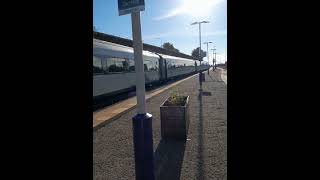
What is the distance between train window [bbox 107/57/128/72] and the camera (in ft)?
57.2

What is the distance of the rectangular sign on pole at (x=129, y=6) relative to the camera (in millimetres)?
4445

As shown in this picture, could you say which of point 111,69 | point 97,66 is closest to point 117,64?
point 111,69

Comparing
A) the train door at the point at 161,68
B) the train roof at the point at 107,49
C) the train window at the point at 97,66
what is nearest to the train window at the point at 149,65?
the train door at the point at 161,68

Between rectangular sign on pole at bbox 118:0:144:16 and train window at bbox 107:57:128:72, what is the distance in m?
12.8

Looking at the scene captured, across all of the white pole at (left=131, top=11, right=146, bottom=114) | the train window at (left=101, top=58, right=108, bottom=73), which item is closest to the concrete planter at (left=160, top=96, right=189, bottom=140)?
the white pole at (left=131, top=11, right=146, bottom=114)

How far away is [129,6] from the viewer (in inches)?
177

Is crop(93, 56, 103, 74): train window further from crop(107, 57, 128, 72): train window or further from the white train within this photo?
crop(107, 57, 128, 72): train window

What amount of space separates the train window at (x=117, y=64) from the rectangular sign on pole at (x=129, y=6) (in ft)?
41.9

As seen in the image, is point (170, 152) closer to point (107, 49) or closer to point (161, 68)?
point (107, 49)

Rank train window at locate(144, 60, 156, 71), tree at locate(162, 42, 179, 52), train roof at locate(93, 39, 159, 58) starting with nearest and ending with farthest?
train roof at locate(93, 39, 159, 58)
train window at locate(144, 60, 156, 71)
tree at locate(162, 42, 179, 52)

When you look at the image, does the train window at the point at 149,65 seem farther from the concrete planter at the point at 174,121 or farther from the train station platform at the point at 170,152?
the concrete planter at the point at 174,121

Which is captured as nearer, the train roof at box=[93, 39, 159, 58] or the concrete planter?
the concrete planter

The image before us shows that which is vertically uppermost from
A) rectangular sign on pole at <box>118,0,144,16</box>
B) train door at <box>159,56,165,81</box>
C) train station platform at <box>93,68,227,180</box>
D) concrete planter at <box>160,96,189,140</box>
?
rectangular sign on pole at <box>118,0,144,16</box>
